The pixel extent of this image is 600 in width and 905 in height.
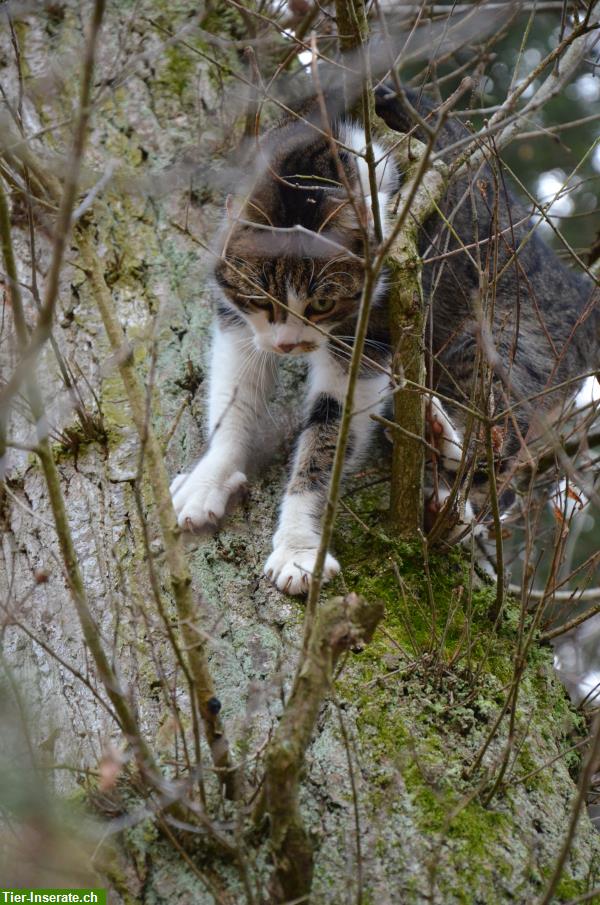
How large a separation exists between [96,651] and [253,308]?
1.82 metres

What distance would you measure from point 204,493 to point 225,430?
40 cm

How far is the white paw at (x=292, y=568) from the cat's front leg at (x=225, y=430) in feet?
0.88

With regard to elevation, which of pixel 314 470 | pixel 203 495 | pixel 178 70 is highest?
pixel 178 70

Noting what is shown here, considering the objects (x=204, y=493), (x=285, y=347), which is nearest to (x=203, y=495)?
(x=204, y=493)

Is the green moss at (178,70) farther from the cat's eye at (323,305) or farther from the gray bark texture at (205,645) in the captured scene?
the cat's eye at (323,305)

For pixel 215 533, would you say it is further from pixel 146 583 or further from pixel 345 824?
pixel 345 824

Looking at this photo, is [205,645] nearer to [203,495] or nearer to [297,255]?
[203,495]

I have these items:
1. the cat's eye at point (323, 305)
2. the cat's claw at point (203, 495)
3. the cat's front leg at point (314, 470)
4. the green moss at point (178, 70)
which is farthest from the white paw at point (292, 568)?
the green moss at point (178, 70)

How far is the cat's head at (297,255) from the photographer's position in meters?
2.96

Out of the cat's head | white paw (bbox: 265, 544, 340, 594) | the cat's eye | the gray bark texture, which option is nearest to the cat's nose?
the cat's head

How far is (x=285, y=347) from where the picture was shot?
9.91ft

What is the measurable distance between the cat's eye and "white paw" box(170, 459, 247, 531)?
637mm

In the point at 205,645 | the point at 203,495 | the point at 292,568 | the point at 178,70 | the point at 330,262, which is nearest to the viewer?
the point at 205,645

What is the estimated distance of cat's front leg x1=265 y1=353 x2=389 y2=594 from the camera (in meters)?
2.53
